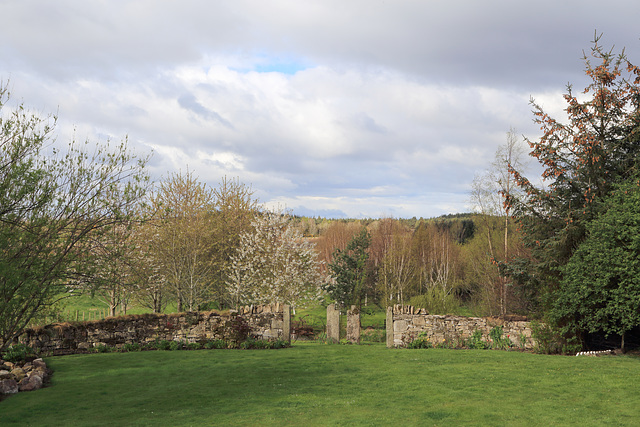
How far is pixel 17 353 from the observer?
51.3 ft

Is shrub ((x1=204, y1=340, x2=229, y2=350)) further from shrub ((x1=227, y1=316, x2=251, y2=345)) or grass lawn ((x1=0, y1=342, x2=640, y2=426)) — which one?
grass lawn ((x1=0, y1=342, x2=640, y2=426))

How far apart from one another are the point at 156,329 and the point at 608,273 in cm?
1730

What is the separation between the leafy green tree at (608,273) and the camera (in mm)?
16516

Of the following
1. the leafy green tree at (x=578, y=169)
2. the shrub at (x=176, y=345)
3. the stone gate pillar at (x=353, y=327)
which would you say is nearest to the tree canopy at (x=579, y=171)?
the leafy green tree at (x=578, y=169)

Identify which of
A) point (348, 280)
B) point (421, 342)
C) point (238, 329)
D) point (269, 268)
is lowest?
point (421, 342)

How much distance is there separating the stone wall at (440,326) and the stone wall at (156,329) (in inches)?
182

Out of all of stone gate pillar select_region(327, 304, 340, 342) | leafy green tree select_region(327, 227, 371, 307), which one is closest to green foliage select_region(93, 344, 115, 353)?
stone gate pillar select_region(327, 304, 340, 342)

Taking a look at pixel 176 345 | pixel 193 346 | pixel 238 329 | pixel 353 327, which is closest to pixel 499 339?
pixel 353 327

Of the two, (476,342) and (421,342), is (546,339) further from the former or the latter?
(421,342)

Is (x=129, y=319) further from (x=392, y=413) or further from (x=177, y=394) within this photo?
(x=392, y=413)

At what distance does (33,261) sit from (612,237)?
18843mm

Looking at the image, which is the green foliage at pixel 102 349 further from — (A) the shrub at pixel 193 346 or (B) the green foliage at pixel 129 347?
(A) the shrub at pixel 193 346

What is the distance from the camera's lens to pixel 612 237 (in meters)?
17.1

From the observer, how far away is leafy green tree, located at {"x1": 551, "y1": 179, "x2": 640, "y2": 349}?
650 inches
